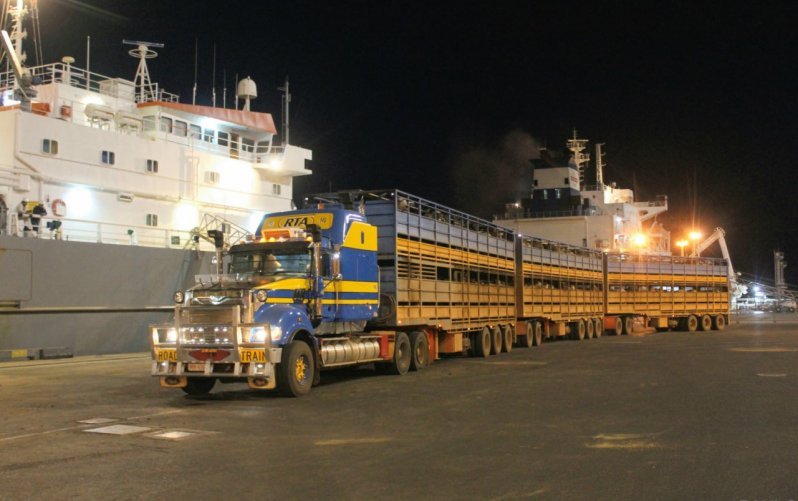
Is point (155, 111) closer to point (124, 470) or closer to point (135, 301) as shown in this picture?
point (135, 301)

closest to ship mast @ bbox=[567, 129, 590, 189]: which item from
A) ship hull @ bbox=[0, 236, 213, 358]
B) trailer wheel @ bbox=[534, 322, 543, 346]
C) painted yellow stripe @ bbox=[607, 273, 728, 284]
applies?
painted yellow stripe @ bbox=[607, 273, 728, 284]

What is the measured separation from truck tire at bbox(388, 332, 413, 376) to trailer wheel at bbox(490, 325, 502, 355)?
601 cm

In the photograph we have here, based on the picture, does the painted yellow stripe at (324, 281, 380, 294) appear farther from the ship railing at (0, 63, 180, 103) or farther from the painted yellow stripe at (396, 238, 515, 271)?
the ship railing at (0, 63, 180, 103)

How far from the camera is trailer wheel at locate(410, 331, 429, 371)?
55.2ft

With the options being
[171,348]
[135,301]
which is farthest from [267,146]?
[171,348]

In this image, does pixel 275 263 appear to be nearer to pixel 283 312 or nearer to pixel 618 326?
pixel 283 312

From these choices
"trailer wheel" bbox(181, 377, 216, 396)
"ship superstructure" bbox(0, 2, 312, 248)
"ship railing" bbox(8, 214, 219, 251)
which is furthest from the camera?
"ship superstructure" bbox(0, 2, 312, 248)

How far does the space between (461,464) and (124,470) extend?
329cm

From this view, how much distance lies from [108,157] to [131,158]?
2.83 ft

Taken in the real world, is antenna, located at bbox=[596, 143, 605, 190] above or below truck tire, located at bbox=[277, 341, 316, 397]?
above

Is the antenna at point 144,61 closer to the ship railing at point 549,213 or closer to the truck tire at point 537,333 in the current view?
the truck tire at point 537,333

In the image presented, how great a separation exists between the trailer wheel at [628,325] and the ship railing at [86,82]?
23.3m

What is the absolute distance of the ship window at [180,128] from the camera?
25656mm

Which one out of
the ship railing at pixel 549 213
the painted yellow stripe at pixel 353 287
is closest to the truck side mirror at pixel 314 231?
the painted yellow stripe at pixel 353 287
